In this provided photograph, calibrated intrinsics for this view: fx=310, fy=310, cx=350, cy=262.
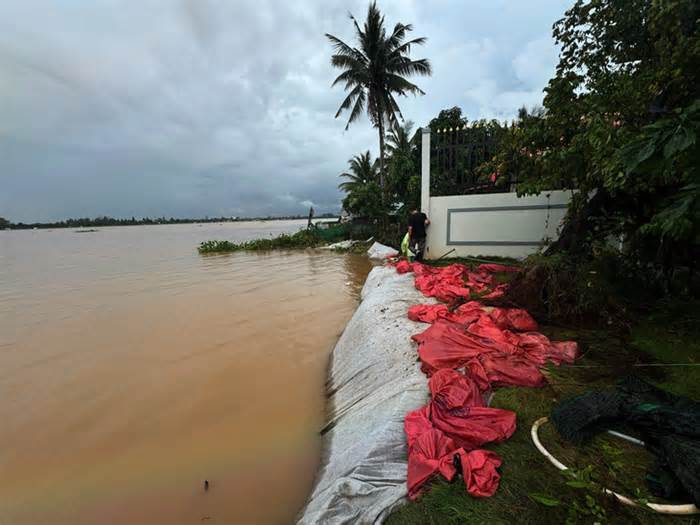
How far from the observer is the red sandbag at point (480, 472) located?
61.1 inches

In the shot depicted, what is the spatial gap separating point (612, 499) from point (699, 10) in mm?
4713

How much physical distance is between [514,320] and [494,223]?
487 centimetres

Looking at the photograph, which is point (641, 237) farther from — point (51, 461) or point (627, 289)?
point (51, 461)

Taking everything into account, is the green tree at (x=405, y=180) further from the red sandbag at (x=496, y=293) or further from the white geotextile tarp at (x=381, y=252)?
the red sandbag at (x=496, y=293)

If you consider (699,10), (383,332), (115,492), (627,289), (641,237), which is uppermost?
(699,10)

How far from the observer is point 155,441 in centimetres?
277

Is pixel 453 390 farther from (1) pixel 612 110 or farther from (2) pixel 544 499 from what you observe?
(1) pixel 612 110

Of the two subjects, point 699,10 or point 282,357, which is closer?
point 699,10

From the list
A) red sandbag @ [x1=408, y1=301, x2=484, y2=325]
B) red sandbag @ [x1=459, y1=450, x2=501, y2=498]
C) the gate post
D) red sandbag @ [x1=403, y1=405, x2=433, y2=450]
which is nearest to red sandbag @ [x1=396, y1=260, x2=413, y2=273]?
red sandbag @ [x1=408, y1=301, x2=484, y2=325]

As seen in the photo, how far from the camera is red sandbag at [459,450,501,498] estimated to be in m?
1.55

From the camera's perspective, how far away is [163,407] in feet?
10.6

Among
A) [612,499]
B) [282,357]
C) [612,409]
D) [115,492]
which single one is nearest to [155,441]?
[115,492]

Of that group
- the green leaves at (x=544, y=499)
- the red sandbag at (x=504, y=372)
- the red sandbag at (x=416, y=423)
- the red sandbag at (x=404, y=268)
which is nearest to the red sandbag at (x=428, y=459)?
the red sandbag at (x=416, y=423)

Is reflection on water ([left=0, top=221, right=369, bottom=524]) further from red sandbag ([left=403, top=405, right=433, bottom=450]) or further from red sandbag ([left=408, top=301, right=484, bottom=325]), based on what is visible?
red sandbag ([left=408, top=301, right=484, bottom=325])
